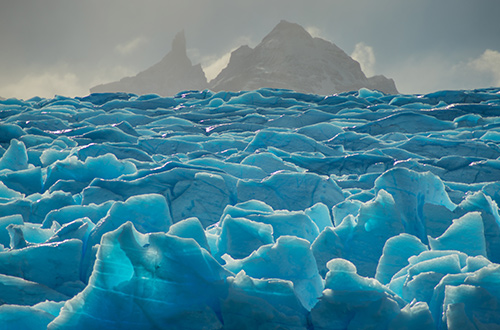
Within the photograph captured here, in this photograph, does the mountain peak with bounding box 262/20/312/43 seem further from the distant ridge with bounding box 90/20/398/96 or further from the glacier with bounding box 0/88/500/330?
the glacier with bounding box 0/88/500/330

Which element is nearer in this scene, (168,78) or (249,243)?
(249,243)

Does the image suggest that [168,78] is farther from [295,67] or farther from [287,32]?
[295,67]

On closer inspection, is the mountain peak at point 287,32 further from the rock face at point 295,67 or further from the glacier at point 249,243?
the glacier at point 249,243

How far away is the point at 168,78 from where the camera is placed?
132500 mm

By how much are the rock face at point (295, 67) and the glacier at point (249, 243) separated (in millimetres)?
81084

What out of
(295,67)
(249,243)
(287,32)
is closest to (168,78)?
(287,32)

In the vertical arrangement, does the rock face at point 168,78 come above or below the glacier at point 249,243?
above

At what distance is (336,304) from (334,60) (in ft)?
319

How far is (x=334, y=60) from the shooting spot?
311 ft

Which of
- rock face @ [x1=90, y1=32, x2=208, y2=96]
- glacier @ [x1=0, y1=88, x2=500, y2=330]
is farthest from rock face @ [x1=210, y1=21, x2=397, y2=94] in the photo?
glacier @ [x1=0, y1=88, x2=500, y2=330]

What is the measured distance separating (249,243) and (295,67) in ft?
296

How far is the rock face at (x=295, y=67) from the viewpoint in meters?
87.6

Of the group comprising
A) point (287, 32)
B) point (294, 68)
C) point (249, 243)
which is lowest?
point (249, 243)

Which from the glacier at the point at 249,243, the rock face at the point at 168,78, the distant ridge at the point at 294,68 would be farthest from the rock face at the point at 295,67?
the glacier at the point at 249,243
